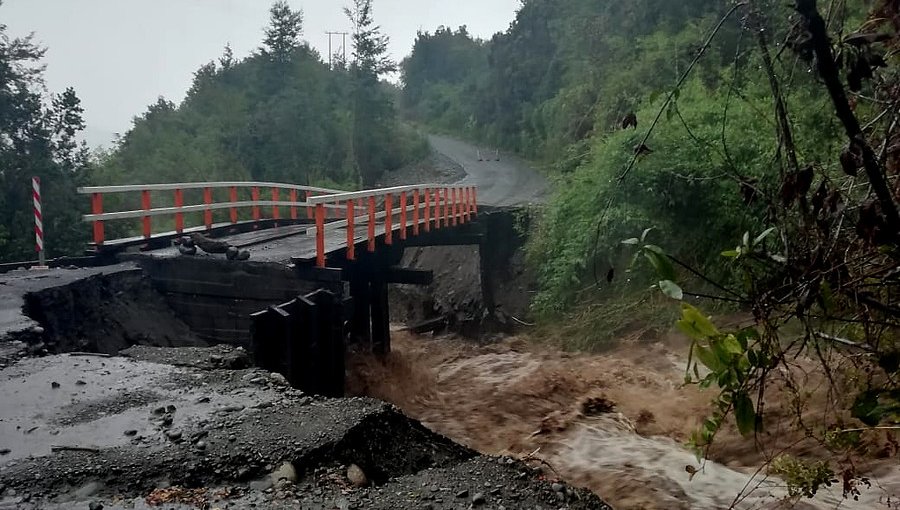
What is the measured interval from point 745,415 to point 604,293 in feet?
31.8

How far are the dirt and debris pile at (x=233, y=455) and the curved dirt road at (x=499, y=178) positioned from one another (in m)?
14.8

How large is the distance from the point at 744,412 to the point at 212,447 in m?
2.61

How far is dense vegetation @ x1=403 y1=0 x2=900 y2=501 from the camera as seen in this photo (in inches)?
87.9

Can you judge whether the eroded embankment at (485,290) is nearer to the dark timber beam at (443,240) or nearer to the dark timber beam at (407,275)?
the dark timber beam at (443,240)

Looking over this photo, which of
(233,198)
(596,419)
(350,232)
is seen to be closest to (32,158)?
(233,198)

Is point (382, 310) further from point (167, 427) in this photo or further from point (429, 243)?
point (167, 427)

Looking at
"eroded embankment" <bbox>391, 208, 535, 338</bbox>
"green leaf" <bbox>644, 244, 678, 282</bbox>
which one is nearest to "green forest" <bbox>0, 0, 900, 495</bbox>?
"green leaf" <bbox>644, 244, 678, 282</bbox>

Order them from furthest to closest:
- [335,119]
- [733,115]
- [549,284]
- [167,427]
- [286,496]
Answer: [335,119], [549,284], [733,115], [167,427], [286,496]

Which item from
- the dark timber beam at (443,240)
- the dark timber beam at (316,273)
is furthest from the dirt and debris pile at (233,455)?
the dark timber beam at (443,240)

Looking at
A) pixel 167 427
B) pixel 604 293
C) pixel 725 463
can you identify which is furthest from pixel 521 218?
pixel 167 427

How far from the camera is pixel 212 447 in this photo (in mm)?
3730

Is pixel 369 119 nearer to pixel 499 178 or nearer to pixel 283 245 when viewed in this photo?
pixel 499 178

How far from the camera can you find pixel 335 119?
34.7 metres

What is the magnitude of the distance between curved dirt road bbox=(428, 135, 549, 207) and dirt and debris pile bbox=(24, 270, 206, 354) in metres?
12.1
